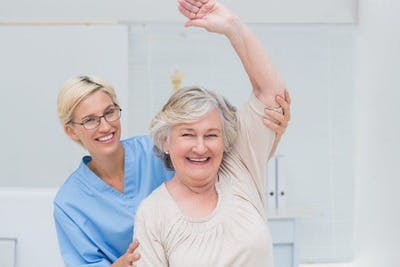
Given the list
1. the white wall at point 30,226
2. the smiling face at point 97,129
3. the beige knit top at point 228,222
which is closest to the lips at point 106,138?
the smiling face at point 97,129

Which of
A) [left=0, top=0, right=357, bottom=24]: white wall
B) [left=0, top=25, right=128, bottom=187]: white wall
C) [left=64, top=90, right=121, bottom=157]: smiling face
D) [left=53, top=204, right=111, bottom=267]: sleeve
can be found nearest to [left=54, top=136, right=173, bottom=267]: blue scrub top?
[left=53, top=204, right=111, bottom=267]: sleeve

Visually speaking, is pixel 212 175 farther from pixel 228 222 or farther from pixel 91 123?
pixel 91 123

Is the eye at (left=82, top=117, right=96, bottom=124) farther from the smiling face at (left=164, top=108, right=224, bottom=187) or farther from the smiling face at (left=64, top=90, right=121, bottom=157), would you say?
the smiling face at (left=164, top=108, right=224, bottom=187)

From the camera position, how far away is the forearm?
6.26 ft

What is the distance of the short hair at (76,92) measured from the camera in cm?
206

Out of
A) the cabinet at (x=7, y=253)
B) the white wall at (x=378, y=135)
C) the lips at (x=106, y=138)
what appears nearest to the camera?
the lips at (x=106, y=138)

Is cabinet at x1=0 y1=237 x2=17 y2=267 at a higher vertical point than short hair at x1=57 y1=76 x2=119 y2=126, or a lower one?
lower

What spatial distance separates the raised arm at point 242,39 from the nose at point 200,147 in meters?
0.21

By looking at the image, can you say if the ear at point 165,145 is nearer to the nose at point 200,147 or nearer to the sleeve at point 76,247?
the nose at point 200,147

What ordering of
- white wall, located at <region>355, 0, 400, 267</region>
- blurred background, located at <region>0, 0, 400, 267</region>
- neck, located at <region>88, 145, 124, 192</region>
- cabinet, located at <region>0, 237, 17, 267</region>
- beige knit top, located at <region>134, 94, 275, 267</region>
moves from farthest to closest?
blurred background, located at <region>0, 0, 400, 267</region>, white wall, located at <region>355, 0, 400, 267</region>, cabinet, located at <region>0, 237, 17, 267</region>, neck, located at <region>88, 145, 124, 192</region>, beige knit top, located at <region>134, 94, 275, 267</region>

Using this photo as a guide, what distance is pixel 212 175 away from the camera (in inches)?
77.7

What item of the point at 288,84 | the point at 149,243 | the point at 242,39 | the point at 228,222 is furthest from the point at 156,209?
the point at 288,84

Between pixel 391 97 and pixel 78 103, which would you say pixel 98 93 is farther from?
pixel 391 97

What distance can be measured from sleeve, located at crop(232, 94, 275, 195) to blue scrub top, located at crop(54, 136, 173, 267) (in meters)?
0.30
